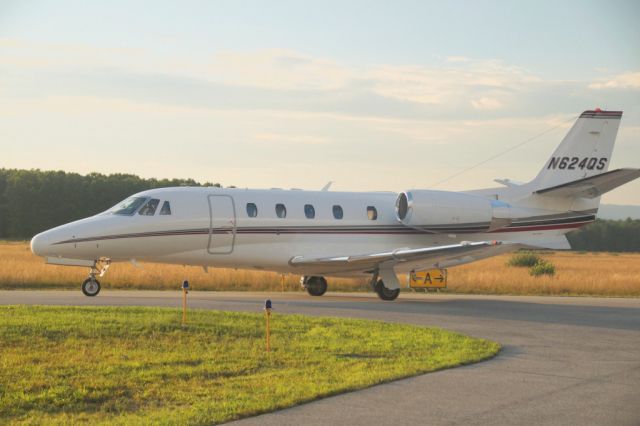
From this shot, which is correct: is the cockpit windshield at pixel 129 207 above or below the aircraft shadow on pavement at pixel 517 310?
above

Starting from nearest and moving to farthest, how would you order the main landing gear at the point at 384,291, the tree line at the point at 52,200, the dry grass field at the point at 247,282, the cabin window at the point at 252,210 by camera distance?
the cabin window at the point at 252,210, the main landing gear at the point at 384,291, the dry grass field at the point at 247,282, the tree line at the point at 52,200

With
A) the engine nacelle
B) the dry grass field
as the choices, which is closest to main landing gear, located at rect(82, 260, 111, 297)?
the dry grass field

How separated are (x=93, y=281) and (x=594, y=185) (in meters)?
15.1

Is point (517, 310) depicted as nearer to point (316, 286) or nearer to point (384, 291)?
point (384, 291)

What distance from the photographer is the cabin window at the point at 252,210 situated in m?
26.9

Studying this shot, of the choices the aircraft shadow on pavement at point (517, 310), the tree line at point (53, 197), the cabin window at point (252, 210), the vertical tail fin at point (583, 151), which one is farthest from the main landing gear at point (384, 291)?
the tree line at point (53, 197)

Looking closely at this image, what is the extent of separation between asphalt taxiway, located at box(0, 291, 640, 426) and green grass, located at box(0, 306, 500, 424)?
543 mm

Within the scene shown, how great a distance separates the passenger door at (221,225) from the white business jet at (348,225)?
0.03 meters

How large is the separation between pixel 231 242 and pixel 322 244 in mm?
2935

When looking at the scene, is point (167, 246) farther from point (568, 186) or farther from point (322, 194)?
point (568, 186)

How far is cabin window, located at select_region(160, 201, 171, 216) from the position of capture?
25.9m

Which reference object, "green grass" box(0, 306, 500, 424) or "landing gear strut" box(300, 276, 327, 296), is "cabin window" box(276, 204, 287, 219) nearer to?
"landing gear strut" box(300, 276, 327, 296)

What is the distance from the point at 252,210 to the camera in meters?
27.0

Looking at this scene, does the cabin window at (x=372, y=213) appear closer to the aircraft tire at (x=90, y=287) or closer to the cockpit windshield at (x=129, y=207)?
the cockpit windshield at (x=129, y=207)
